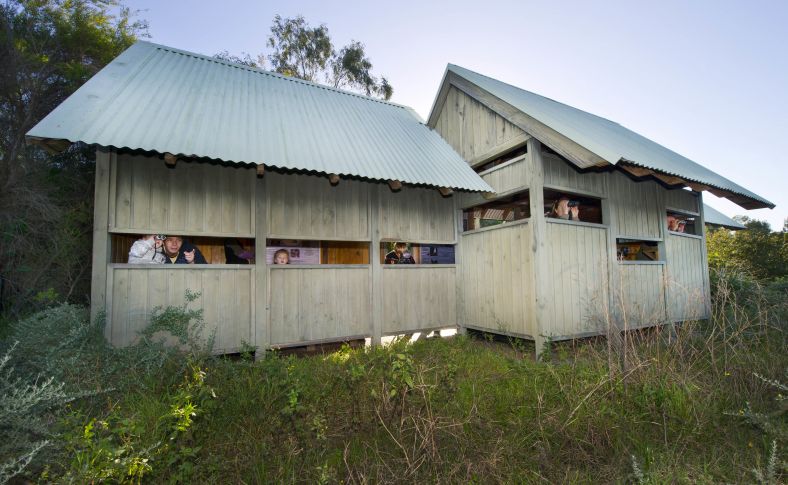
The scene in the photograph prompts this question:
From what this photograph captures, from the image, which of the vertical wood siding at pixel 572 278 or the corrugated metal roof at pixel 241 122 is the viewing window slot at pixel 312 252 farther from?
the vertical wood siding at pixel 572 278

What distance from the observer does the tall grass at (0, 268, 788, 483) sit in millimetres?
A: 2621

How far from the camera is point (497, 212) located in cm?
840

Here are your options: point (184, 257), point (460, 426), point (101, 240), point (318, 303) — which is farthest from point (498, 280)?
point (101, 240)

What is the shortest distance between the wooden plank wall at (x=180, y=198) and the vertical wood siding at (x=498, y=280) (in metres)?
4.35

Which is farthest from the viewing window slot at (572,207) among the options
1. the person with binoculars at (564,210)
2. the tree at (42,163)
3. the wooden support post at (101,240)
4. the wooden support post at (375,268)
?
the tree at (42,163)

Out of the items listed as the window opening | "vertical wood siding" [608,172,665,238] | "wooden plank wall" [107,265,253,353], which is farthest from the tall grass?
the window opening

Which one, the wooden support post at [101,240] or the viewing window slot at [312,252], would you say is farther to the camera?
the viewing window slot at [312,252]

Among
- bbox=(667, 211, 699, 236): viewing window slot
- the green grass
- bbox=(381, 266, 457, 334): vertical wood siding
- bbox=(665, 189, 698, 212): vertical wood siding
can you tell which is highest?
bbox=(665, 189, 698, 212): vertical wood siding

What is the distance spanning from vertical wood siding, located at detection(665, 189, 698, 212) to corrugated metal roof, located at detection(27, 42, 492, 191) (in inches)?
191

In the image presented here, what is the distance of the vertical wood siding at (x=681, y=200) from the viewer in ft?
27.2

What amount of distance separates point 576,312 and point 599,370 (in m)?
2.56

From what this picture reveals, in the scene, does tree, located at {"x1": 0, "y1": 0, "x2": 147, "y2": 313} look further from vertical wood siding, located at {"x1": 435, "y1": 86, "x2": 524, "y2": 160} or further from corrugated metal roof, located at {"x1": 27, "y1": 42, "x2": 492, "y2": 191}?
vertical wood siding, located at {"x1": 435, "y1": 86, "x2": 524, "y2": 160}

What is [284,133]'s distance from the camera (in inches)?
239

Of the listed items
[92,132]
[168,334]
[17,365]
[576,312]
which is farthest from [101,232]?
[576,312]
